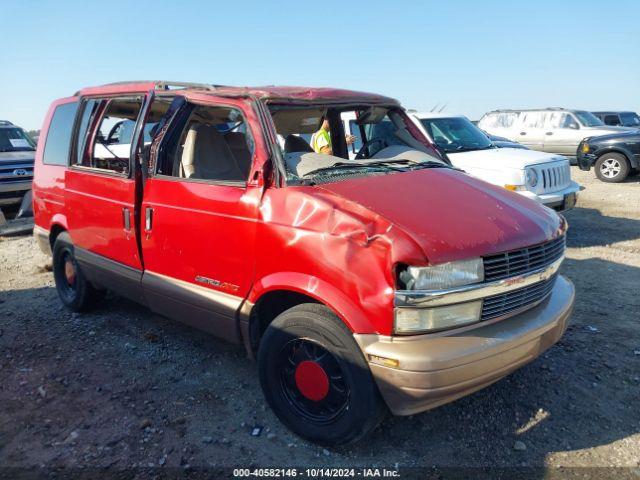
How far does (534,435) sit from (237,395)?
1899 mm

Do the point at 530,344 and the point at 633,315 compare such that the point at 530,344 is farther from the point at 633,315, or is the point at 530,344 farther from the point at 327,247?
the point at 633,315

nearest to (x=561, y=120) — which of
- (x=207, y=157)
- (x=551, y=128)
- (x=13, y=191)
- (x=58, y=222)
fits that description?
(x=551, y=128)

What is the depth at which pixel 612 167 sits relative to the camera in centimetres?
1279

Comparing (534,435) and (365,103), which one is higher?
(365,103)

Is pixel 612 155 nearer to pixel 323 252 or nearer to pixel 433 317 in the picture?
pixel 433 317

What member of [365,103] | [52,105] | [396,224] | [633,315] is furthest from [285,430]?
[52,105]

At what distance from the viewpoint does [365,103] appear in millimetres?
3947

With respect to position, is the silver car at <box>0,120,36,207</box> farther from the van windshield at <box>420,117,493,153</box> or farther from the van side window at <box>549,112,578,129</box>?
the van side window at <box>549,112,578,129</box>

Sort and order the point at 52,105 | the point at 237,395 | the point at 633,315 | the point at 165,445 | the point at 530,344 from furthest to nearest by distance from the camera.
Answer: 1. the point at 52,105
2. the point at 633,315
3. the point at 237,395
4. the point at 165,445
5. the point at 530,344

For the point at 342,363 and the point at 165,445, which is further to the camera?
the point at 165,445

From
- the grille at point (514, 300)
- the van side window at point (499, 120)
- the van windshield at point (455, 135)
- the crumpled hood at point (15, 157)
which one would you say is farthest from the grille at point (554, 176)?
the van side window at point (499, 120)

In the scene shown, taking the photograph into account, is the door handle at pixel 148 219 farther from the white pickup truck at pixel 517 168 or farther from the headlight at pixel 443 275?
the white pickup truck at pixel 517 168

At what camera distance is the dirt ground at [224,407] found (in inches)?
112

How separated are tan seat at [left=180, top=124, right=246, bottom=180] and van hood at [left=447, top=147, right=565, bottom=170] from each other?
428cm
